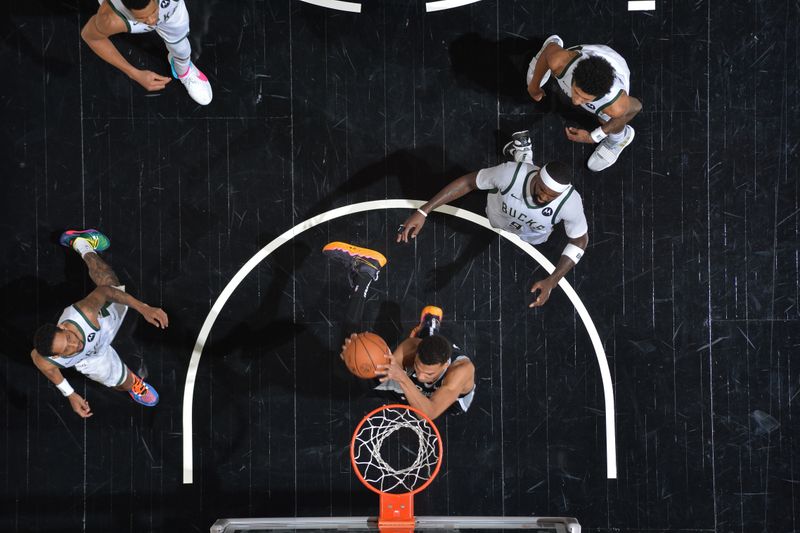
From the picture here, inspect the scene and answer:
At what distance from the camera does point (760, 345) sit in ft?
19.5

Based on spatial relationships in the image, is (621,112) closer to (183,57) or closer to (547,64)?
(547,64)

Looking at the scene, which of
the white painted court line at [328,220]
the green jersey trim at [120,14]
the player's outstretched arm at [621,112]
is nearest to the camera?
the green jersey trim at [120,14]

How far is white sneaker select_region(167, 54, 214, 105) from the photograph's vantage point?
5812 mm

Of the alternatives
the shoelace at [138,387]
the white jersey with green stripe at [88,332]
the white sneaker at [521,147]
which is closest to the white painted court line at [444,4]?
the white sneaker at [521,147]

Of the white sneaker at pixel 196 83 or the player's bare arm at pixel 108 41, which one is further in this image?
the white sneaker at pixel 196 83

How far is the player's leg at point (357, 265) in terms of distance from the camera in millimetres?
5680

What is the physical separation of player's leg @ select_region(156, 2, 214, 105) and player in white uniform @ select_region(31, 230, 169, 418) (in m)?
1.53

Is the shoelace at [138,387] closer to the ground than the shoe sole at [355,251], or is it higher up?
closer to the ground

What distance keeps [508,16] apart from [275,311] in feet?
11.1

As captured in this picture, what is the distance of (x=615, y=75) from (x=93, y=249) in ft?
15.1

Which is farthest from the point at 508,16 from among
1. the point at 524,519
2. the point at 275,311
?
the point at 524,519

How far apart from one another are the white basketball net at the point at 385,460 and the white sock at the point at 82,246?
2.81 meters

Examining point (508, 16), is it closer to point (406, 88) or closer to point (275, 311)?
point (406, 88)

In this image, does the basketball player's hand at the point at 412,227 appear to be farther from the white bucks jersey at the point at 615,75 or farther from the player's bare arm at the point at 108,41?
the player's bare arm at the point at 108,41
